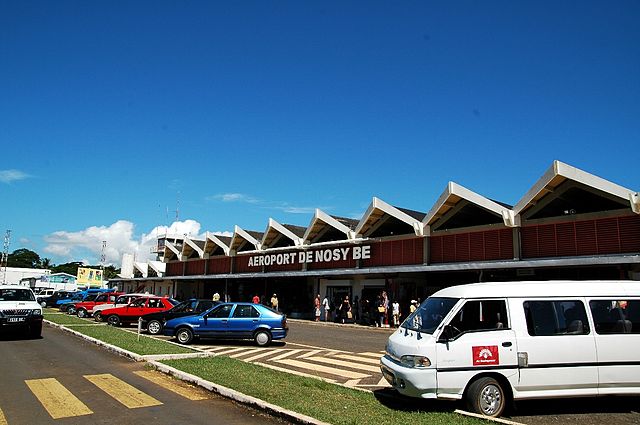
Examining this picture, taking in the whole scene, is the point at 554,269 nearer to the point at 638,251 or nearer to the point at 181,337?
the point at 638,251

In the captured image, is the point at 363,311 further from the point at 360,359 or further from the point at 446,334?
the point at 446,334

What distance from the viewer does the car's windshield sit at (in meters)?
17.0

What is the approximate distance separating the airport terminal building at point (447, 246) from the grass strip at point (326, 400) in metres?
14.8

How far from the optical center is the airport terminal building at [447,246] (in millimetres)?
20391

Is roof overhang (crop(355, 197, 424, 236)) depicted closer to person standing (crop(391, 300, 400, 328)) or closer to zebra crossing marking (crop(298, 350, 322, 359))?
person standing (crop(391, 300, 400, 328))

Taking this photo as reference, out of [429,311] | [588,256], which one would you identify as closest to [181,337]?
[429,311]

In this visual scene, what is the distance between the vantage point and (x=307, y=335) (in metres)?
21.7

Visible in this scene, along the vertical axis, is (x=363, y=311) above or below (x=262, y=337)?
above

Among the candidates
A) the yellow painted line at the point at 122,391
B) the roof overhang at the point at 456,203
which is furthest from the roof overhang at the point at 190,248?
the yellow painted line at the point at 122,391

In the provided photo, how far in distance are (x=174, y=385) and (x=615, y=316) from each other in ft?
25.2

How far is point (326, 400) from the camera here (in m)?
7.84

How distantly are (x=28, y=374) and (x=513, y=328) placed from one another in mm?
9330

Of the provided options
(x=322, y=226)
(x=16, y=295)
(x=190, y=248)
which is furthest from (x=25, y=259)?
(x=16, y=295)

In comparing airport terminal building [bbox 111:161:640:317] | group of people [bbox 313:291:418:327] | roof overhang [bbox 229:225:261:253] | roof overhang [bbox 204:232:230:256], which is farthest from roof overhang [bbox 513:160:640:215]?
roof overhang [bbox 204:232:230:256]
